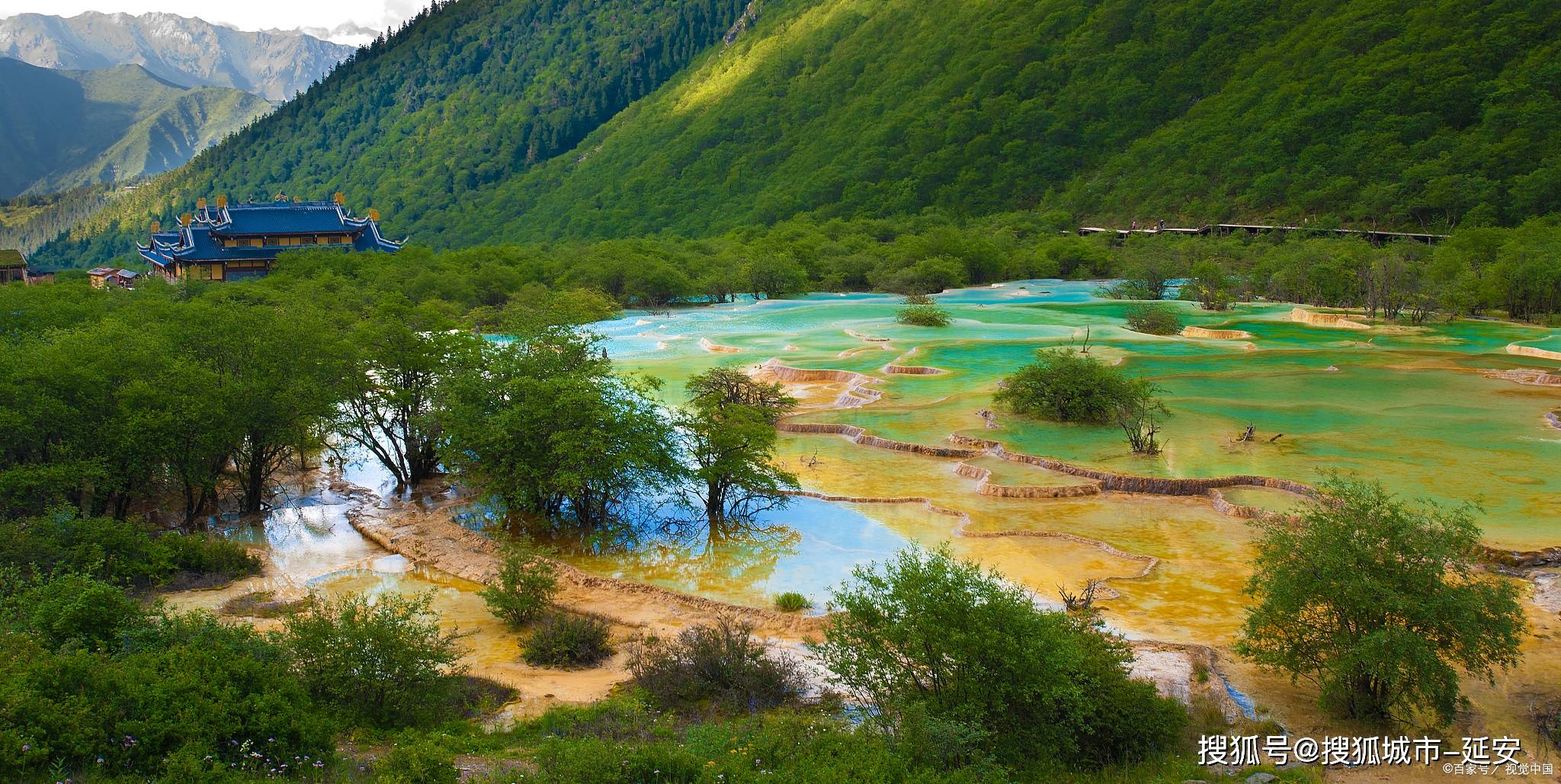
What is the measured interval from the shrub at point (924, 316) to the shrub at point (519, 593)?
1321 inches

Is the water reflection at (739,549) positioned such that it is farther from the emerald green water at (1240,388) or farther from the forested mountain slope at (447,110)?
the forested mountain slope at (447,110)

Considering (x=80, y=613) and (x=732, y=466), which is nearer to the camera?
(x=80, y=613)

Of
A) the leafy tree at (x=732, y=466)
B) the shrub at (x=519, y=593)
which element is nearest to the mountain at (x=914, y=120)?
the leafy tree at (x=732, y=466)

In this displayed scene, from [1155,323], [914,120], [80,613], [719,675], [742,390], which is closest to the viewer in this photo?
[80,613]

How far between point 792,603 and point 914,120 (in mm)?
106153

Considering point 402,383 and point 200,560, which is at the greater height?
point 402,383

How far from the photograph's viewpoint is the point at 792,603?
13.7 meters

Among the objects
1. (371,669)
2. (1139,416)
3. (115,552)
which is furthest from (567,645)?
(1139,416)

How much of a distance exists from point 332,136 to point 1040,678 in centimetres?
16600

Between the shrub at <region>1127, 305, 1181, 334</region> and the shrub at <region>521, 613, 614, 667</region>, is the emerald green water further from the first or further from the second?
the shrub at <region>521, 613, 614, 667</region>

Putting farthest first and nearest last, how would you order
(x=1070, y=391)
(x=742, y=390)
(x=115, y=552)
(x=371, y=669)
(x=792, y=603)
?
(x=742, y=390)
(x=1070, y=391)
(x=115, y=552)
(x=792, y=603)
(x=371, y=669)

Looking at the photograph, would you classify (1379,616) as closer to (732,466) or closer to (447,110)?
(732,466)

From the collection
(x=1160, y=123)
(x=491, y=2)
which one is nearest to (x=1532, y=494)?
(x=1160, y=123)

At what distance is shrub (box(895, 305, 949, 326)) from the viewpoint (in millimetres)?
45281
